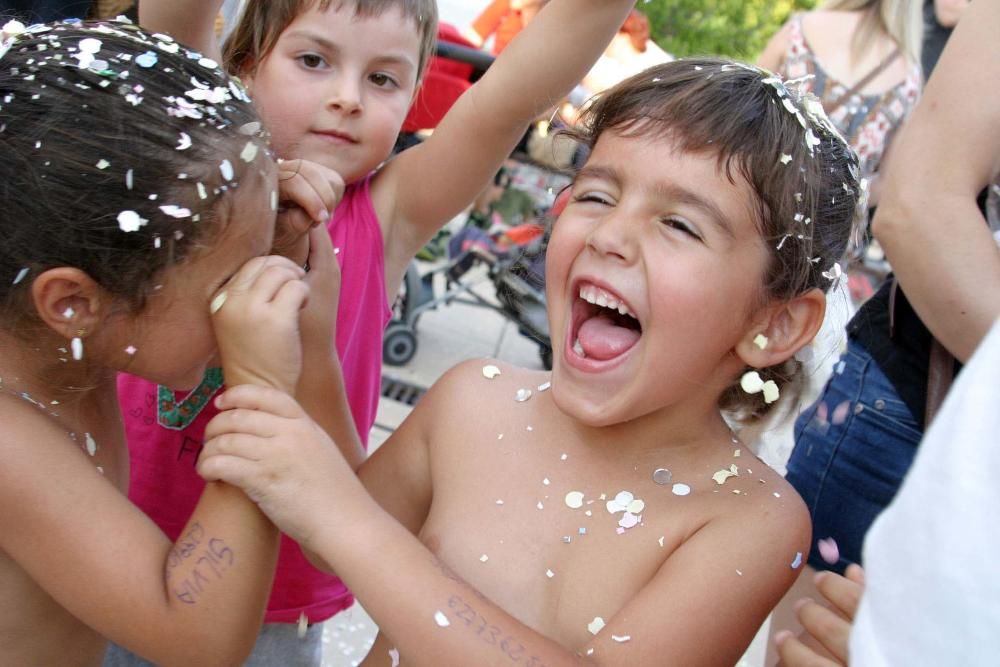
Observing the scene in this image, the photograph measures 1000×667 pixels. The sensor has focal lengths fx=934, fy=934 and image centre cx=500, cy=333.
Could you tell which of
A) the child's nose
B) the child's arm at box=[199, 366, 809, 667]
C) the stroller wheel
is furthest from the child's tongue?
the stroller wheel

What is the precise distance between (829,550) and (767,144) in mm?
907

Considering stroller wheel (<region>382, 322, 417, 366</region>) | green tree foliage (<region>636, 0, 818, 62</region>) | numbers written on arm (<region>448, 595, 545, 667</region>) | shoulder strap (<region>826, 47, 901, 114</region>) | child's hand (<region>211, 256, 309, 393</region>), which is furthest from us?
green tree foliage (<region>636, 0, 818, 62</region>)

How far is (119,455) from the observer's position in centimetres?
172

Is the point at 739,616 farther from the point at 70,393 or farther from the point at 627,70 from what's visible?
the point at 627,70

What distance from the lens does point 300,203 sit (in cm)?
169

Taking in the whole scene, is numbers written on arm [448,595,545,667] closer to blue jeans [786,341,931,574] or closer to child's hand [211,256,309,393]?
child's hand [211,256,309,393]

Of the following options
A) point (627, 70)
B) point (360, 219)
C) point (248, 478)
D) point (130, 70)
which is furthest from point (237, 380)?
point (627, 70)

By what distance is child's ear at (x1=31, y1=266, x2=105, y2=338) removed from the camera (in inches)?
55.4

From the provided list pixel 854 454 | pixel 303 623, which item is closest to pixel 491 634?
pixel 303 623

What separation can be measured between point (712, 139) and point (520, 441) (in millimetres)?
647

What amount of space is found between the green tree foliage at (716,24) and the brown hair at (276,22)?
36.0 feet

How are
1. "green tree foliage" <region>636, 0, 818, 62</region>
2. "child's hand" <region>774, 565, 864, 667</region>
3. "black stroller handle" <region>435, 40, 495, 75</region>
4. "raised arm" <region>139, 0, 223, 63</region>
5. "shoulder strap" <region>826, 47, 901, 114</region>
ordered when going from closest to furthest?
"child's hand" <region>774, 565, 864, 667</region>
"raised arm" <region>139, 0, 223, 63</region>
"shoulder strap" <region>826, 47, 901, 114</region>
"black stroller handle" <region>435, 40, 495, 75</region>
"green tree foliage" <region>636, 0, 818, 62</region>

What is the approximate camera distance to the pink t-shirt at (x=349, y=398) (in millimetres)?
1971

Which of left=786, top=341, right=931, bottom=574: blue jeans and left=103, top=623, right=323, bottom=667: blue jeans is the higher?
left=786, top=341, right=931, bottom=574: blue jeans
